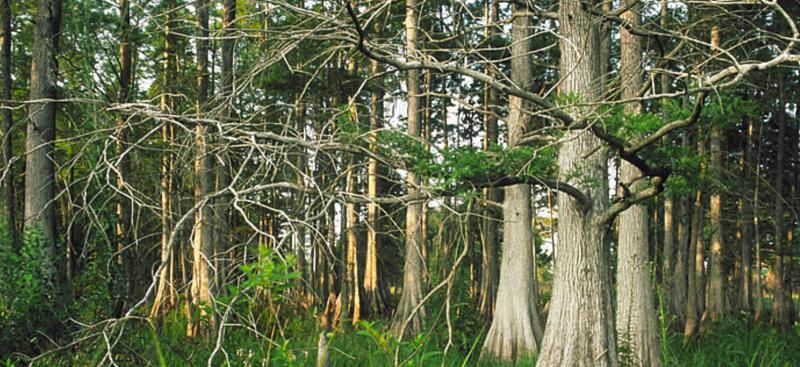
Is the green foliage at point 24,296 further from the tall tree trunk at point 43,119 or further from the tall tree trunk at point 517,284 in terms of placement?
the tall tree trunk at point 517,284

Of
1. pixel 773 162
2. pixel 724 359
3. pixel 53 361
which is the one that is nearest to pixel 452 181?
pixel 53 361

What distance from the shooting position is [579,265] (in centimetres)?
700

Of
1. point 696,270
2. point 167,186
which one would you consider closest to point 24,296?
point 167,186

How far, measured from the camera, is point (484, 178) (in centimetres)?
609

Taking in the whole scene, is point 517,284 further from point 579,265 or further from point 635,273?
point 579,265

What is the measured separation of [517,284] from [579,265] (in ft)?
15.5

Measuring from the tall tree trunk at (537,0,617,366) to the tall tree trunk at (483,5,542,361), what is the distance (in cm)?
375

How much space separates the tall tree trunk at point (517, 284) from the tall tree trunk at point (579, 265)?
3752 mm

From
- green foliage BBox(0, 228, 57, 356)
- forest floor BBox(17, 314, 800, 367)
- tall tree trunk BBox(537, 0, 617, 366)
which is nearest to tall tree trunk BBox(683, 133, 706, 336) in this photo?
forest floor BBox(17, 314, 800, 367)

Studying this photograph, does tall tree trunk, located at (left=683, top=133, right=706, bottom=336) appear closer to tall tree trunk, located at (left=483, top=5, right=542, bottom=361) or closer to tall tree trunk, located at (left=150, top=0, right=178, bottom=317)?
tall tree trunk, located at (left=483, top=5, right=542, bottom=361)

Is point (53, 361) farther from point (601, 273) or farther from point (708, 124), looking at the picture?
point (708, 124)

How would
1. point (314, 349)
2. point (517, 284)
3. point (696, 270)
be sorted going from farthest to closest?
point (696, 270), point (517, 284), point (314, 349)

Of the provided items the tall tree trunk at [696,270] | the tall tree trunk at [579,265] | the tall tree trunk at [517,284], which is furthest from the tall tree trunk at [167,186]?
the tall tree trunk at [696,270]

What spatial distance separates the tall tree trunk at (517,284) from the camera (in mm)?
11172
